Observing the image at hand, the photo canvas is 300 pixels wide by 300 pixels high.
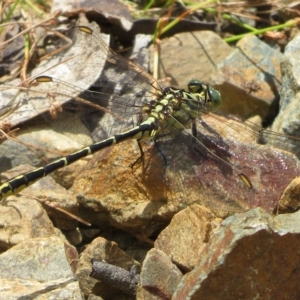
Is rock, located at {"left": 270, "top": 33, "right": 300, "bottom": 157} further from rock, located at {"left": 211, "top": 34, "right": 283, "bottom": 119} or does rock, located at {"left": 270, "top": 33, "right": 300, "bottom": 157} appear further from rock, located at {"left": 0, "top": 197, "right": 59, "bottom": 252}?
rock, located at {"left": 0, "top": 197, "right": 59, "bottom": 252}

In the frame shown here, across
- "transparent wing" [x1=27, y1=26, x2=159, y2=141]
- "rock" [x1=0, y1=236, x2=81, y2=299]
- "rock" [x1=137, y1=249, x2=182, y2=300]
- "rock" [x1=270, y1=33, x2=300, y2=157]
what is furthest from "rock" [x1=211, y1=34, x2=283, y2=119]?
"rock" [x1=0, y1=236, x2=81, y2=299]

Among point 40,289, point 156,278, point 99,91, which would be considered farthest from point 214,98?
point 40,289

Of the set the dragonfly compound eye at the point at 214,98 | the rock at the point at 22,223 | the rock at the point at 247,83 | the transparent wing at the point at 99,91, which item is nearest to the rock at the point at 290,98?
the rock at the point at 247,83

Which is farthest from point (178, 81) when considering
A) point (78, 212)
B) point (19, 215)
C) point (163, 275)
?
point (163, 275)

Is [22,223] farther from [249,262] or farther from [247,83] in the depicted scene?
[247,83]

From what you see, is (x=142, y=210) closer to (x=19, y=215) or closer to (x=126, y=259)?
(x=126, y=259)

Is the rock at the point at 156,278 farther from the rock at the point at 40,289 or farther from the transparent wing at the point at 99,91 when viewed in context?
the transparent wing at the point at 99,91
